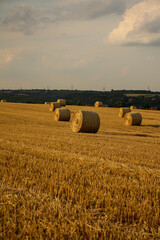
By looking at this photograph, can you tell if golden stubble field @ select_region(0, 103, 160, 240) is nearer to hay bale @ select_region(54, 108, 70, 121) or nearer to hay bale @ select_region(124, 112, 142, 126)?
hay bale @ select_region(124, 112, 142, 126)

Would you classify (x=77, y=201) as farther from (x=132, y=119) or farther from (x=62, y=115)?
(x=62, y=115)

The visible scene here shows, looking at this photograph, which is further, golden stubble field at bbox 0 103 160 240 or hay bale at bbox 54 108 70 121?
hay bale at bbox 54 108 70 121

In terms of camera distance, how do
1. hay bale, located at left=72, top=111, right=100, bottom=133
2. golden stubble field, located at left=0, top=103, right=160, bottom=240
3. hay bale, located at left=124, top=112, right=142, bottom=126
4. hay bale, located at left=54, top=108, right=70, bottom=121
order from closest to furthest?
golden stubble field, located at left=0, top=103, right=160, bottom=240 < hay bale, located at left=72, top=111, right=100, bottom=133 < hay bale, located at left=124, top=112, right=142, bottom=126 < hay bale, located at left=54, top=108, right=70, bottom=121

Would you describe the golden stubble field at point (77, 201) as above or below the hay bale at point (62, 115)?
below

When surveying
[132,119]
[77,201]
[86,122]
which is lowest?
[77,201]

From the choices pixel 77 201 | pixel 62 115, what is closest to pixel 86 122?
pixel 62 115

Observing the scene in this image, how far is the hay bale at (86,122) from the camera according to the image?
54.3 feet

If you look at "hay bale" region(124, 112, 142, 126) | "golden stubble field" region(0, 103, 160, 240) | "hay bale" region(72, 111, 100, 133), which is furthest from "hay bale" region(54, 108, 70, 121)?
"golden stubble field" region(0, 103, 160, 240)

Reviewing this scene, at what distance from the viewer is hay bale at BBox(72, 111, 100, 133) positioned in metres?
16.5

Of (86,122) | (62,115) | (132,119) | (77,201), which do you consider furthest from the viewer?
(62,115)

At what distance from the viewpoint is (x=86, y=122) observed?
1656 centimetres

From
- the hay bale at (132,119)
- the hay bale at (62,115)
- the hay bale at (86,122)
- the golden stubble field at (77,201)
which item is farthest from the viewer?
the hay bale at (62,115)

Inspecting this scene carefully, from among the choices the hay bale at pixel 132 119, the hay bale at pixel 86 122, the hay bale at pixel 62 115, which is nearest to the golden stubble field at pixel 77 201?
the hay bale at pixel 86 122

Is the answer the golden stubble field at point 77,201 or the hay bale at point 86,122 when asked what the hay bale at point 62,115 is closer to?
the hay bale at point 86,122
